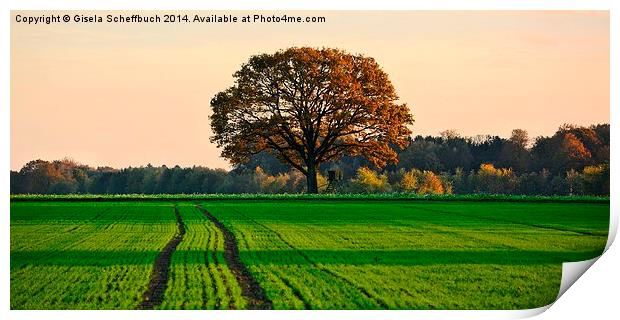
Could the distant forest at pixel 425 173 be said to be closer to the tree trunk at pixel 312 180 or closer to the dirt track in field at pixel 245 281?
the tree trunk at pixel 312 180

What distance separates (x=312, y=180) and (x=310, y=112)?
17.8ft

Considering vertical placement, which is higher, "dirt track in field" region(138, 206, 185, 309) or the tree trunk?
the tree trunk

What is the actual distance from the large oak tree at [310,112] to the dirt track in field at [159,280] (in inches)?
804

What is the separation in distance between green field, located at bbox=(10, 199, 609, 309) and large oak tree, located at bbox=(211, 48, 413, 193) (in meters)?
8.68

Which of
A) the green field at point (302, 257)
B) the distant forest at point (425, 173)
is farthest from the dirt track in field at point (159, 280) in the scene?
the distant forest at point (425, 173)

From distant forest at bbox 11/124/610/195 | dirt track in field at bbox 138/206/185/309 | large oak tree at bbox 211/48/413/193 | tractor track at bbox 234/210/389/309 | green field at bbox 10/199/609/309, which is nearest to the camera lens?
tractor track at bbox 234/210/389/309

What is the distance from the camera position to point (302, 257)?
2609 cm

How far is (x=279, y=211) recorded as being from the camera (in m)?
44.3

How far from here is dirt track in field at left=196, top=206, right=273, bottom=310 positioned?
20078 millimetres

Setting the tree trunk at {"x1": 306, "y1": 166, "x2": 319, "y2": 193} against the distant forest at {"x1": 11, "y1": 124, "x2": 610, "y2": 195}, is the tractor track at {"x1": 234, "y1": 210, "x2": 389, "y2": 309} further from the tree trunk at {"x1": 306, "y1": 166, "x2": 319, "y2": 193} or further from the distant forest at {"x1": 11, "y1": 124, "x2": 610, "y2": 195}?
the tree trunk at {"x1": 306, "y1": 166, "x2": 319, "y2": 193}

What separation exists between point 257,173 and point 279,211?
1284cm

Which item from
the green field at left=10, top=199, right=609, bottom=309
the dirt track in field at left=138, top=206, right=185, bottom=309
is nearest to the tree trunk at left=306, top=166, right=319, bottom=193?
the green field at left=10, top=199, right=609, bottom=309

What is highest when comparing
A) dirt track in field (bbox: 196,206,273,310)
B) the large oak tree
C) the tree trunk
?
the large oak tree
